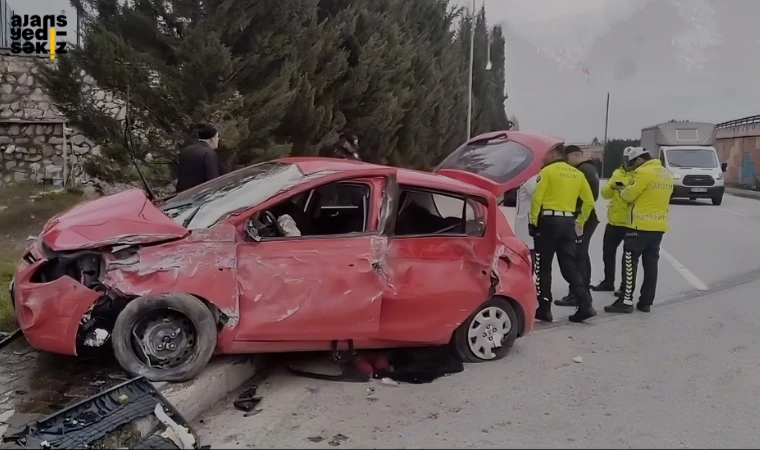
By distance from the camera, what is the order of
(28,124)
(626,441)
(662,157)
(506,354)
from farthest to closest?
(662,157) < (28,124) < (506,354) < (626,441)

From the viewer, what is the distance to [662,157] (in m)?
22.9

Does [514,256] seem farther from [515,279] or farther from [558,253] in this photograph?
[558,253]

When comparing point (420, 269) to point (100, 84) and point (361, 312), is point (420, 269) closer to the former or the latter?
point (361, 312)

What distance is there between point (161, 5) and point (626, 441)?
28.9 ft

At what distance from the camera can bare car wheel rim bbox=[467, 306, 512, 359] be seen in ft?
18.6

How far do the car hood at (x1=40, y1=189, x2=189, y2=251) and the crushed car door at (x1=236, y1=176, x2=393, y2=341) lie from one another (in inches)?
22.9

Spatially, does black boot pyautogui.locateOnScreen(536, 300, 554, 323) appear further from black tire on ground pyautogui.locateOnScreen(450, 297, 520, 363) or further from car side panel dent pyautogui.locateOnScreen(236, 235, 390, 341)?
car side panel dent pyautogui.locateOnScreen(236, 235, 390, 341)

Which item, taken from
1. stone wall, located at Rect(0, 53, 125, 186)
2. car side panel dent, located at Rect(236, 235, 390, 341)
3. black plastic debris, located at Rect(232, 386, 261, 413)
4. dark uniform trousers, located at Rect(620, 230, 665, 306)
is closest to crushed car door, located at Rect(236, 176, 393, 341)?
car side panel dent, located at Rect(236, 235, 390, 341)

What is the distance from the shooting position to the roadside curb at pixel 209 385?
14.3 feet

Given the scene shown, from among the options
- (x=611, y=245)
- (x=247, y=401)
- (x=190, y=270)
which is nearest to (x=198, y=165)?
(x=190, y=270)

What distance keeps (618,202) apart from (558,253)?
4.36 ft

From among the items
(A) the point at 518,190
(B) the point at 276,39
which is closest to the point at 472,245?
(A) the point at 518,190

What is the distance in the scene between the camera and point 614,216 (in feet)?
26.0

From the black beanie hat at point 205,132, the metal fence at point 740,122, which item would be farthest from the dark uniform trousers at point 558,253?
the metal fence at point 740,122
